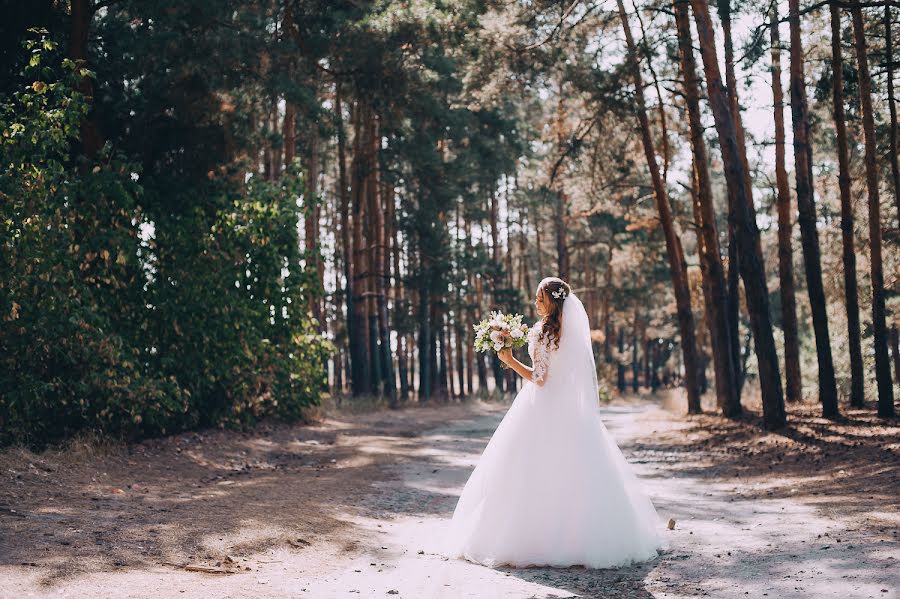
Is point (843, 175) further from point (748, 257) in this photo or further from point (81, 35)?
point (81, 35)

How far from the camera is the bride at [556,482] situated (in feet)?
26.0

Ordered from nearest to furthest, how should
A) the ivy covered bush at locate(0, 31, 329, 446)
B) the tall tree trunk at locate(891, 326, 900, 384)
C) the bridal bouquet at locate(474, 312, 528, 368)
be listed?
1. the bridal bouquet at locate(474, 312, 528, 368)
2. the ivy covered bush at locate(0, 31, 329, 446)
3. the tall tree trunk at locate(891, 326, 900, 384)

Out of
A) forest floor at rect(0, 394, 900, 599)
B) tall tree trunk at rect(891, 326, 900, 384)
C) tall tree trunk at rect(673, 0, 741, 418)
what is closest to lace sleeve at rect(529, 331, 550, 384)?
forest floor at rect(0, 394, 900, 599)

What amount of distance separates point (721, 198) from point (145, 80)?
51073mm

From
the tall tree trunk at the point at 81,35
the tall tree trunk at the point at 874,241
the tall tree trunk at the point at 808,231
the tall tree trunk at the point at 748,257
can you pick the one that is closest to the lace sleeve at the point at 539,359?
the tall tree trunk at the point at 748,257

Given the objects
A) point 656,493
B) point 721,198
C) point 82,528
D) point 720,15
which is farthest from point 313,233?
point 721,198

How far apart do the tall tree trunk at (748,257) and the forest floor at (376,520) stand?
27.3 inches

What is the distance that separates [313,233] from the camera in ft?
108

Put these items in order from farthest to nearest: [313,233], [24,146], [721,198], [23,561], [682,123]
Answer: [721,198]
[313,233]
[682,123]
[24,146]
[23,561]

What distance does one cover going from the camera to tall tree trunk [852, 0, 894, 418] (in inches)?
694

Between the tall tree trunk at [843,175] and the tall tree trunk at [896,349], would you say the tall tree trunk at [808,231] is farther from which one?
the tall tree trunk at [896,349]

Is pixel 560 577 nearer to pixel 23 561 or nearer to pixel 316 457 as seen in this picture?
pixel 23 561

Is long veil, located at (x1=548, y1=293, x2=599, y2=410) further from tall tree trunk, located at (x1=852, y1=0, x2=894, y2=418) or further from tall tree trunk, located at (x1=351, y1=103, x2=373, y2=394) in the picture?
tall tree trunk, located at (x1=351, y1=103, x2=373, y2=394)

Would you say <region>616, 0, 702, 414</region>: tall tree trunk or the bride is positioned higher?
<region>616, 0, 702, 414</region>: tall tree trunk
